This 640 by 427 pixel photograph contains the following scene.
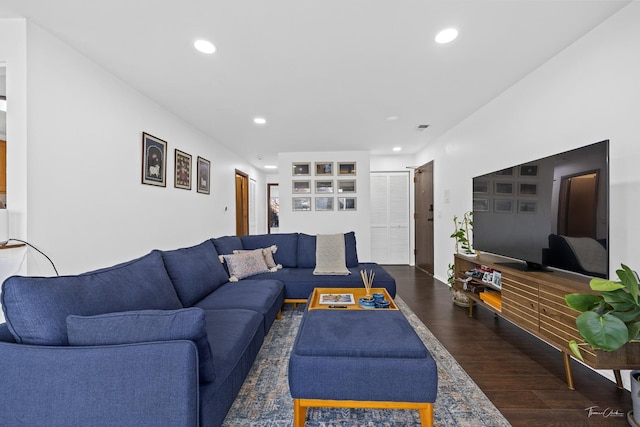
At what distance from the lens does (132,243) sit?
2695mm

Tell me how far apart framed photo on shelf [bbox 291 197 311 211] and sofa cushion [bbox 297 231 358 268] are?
1.73 m

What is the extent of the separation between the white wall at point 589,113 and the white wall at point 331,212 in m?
2.38

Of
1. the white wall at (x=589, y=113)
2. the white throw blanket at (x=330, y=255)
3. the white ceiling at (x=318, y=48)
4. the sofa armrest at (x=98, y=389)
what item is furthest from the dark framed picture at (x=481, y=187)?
the sofa armrest at (x=98, y=389)

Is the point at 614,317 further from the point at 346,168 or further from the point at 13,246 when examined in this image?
the point at 346,168

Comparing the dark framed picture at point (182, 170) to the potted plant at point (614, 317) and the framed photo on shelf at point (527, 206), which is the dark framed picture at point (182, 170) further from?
the potted plant at point (614, 317)

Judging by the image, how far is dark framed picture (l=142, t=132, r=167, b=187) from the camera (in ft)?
9.52

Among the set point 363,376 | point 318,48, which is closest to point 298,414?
point 363,376

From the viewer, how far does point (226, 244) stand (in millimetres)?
3242

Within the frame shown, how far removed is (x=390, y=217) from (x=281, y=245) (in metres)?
3.01

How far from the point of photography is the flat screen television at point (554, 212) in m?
1.64

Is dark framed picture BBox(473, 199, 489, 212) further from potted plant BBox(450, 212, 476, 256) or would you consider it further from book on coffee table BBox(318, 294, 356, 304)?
book on coffee table BBox(318, 294, 356, 304)

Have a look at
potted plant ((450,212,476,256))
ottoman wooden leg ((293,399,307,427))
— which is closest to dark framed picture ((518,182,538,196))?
potted plant ((450,212,476,256))

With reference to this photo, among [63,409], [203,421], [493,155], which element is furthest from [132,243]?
[493,155]

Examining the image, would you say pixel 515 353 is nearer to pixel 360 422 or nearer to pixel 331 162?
pixel 360 422
